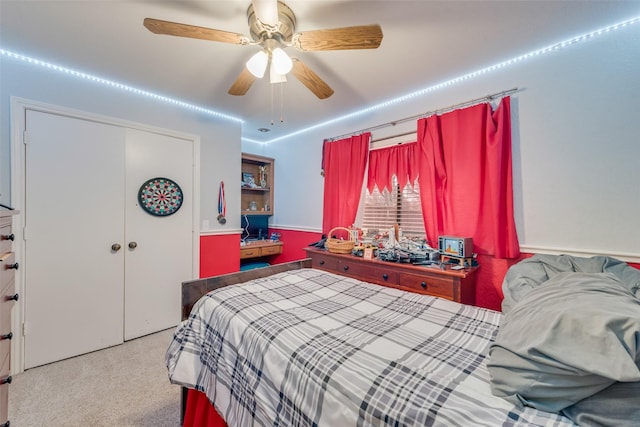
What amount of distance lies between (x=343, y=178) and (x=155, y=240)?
2253 millimetres

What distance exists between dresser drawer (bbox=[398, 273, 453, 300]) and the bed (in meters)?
0.59

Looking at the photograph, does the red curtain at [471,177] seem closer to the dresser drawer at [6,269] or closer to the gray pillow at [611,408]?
the gray pillow at [611,408]

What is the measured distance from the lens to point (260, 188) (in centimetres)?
410

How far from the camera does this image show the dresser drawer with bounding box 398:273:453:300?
1.96 m

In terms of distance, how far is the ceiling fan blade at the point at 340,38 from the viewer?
1.31 metres

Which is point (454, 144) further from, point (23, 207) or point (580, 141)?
point (23, 207)

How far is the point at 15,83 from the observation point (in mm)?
2008

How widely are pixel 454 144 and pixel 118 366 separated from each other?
138 inches

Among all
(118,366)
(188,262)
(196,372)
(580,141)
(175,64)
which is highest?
(175,64)

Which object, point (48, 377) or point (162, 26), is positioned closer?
point (162, 26)

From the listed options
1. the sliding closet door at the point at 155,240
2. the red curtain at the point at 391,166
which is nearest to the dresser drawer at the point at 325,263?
the red curtain at the point at 391,166

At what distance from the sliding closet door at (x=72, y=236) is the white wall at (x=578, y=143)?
3.36m

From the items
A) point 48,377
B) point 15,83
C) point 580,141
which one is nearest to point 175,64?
point 15,83

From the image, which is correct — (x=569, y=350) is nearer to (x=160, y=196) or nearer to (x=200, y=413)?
(x=200, y=413)
